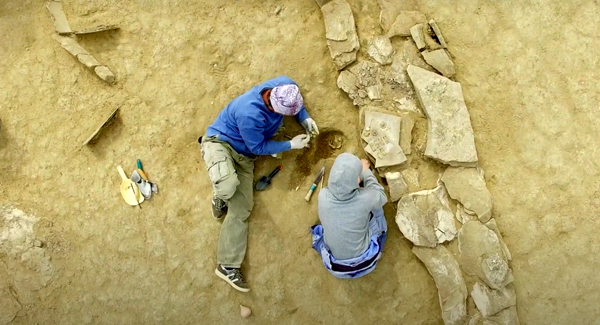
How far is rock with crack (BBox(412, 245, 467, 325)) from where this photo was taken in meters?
3.76

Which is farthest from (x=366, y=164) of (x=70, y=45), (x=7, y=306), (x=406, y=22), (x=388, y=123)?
(x=7, y=306)

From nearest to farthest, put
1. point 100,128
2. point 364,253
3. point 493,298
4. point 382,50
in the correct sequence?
point 364,253
point 493,298
point 382,50
point 100,128

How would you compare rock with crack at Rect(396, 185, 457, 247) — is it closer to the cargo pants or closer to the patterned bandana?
the patterned bandana

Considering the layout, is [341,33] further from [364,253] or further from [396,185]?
[364,253]

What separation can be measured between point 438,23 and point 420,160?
1.21 metres

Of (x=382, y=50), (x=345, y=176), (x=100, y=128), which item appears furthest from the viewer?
(x=100, y=128)

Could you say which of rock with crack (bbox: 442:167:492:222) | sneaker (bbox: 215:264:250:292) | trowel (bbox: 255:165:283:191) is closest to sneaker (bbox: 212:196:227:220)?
trowel (bbox: 255:165:283:191)

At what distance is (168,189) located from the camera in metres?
4.12

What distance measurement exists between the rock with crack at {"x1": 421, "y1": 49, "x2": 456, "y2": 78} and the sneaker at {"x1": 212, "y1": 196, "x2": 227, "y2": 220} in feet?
7.19

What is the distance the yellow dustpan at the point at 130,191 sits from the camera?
161 inches

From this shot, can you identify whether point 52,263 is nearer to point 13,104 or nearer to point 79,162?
point 79,162

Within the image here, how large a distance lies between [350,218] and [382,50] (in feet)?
5.19

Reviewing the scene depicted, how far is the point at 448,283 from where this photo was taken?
3.78m

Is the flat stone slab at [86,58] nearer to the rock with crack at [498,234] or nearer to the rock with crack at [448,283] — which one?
the rock with crack at [448,283]
